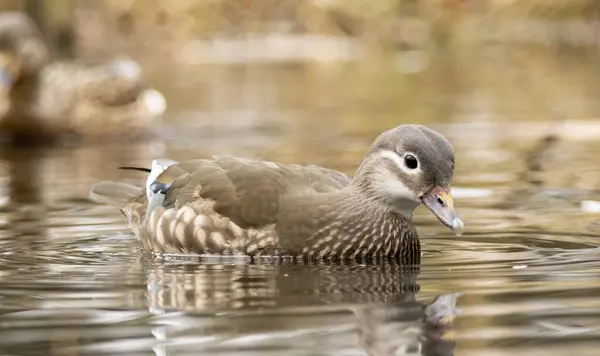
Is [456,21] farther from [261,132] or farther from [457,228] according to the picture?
[457,228]

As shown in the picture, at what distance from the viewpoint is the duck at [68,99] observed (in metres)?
14.4

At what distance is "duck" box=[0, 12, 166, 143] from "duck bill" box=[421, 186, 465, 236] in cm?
850

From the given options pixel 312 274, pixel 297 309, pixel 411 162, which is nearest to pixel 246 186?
pixel 312 274

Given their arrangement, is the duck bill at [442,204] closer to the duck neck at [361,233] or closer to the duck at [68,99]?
the duck neck at [361,233]

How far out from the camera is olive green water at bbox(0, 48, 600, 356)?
4836 millimetres

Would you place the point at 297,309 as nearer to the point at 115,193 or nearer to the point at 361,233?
the point at 361,233

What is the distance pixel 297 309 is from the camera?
5.39 meters

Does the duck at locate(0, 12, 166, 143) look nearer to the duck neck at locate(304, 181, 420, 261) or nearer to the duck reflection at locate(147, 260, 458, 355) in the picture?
the duck reflection at locate(147, 260, 458, 355)

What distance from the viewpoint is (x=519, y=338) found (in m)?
4.75

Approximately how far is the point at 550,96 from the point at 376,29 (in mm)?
17628

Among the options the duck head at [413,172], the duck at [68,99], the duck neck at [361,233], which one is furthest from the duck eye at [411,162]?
the duck at [68,99]

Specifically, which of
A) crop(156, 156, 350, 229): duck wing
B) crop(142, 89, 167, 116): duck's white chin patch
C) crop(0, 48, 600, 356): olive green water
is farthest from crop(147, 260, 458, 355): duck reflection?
crop(142, 89, 167, 116): duck's white chin patch

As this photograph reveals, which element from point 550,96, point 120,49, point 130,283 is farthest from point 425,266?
point 120,49

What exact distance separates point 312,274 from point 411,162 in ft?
2.04
